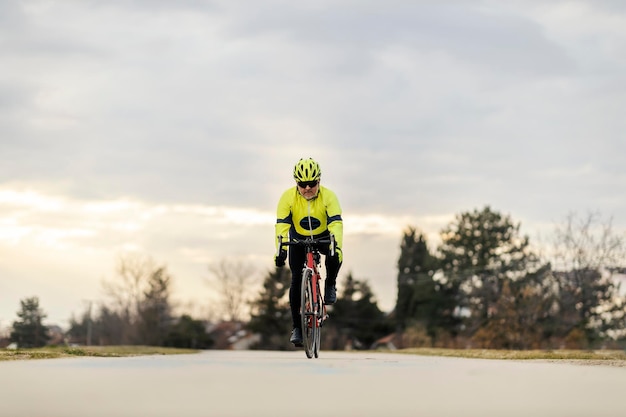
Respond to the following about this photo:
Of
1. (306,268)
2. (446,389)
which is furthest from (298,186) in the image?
(446,389)

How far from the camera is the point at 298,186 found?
14227mm

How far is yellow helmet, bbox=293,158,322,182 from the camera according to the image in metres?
14.0

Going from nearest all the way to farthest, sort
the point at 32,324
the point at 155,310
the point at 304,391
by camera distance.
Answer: the point at 304,391 < the point at 32,324 < the point at 155,310

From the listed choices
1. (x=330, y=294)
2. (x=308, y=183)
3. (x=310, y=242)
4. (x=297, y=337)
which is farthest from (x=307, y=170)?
(x=297, y=337)

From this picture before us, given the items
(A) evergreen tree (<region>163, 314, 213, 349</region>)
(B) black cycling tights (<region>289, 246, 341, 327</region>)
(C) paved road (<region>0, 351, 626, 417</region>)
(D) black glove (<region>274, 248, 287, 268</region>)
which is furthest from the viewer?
(A) evergreen tree (<region>163, 314, 213, 349</region>)

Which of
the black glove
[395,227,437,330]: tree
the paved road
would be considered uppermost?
[395,227,437,330]: tree

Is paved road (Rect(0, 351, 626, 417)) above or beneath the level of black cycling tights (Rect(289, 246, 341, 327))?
beneath

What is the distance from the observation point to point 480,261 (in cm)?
8744

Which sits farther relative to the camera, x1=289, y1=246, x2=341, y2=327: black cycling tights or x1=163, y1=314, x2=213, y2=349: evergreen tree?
x1=163, y1=314, x2=213, y2=349: evergreen tree

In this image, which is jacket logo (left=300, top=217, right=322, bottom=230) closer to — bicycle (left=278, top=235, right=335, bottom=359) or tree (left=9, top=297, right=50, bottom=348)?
bicycle (left=278, top=235, right=335, bottom=359)

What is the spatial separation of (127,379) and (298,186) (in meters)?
4.50

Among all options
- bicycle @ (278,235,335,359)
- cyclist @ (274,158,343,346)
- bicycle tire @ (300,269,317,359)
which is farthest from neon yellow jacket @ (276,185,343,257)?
bicycle tire @ (300,269,317,359)

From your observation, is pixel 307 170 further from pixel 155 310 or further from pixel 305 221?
pixel 155 310

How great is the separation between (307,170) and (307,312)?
2250 millimetres
